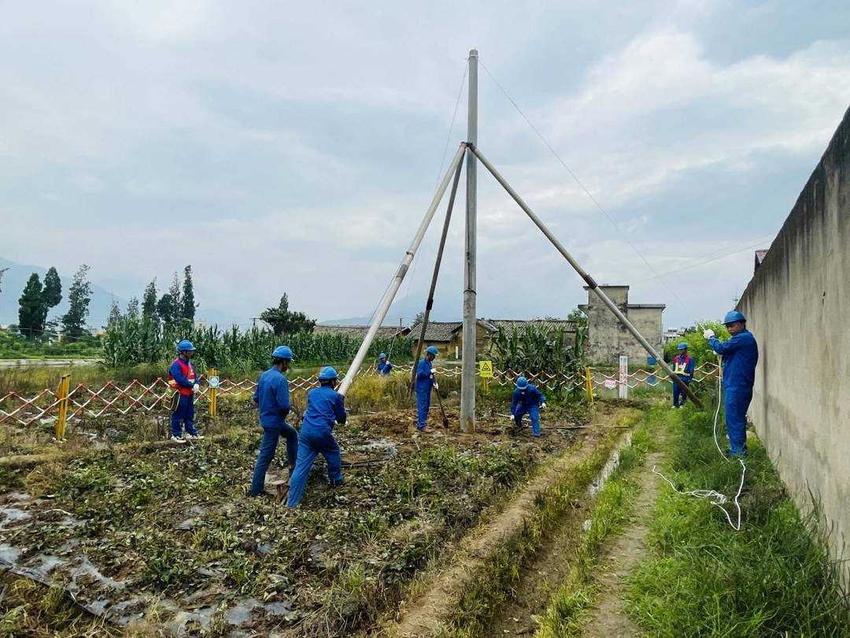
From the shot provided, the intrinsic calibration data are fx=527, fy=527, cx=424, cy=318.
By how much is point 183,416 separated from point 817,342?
362 inches

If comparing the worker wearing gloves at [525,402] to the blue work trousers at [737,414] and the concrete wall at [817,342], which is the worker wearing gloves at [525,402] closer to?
the blue work trousers at [737,414]

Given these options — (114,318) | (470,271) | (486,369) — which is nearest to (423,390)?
(470,271)

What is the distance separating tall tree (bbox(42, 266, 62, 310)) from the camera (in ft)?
139

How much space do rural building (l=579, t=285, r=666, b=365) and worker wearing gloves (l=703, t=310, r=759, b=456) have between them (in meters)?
28.9

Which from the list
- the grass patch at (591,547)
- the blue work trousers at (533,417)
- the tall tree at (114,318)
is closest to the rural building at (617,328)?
the blue work trousers at (533,417)

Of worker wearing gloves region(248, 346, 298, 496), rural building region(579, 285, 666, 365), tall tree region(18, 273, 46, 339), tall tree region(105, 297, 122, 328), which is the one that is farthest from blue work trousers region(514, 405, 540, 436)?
tall tree region(18, 273, 46, 339)

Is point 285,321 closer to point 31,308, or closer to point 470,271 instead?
point 31,308

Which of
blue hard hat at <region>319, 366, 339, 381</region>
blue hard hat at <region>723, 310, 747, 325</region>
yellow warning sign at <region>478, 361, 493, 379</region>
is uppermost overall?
blue hard hat at <region>723, 310, 747, 325</region>

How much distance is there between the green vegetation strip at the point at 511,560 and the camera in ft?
12.8

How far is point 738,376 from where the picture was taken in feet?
21.3

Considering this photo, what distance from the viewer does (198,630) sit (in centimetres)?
354

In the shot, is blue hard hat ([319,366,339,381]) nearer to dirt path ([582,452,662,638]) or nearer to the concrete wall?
dirt path ([582,452,662,638])

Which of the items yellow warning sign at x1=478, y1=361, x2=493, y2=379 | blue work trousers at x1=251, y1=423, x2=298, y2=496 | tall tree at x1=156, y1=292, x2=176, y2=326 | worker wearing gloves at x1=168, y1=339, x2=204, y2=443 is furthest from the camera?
tall tree at x1=156, y1=292, x2=176, y2=326

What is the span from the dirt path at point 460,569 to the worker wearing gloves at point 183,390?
A: 19.5 feet
